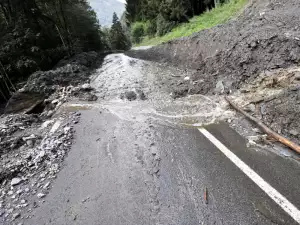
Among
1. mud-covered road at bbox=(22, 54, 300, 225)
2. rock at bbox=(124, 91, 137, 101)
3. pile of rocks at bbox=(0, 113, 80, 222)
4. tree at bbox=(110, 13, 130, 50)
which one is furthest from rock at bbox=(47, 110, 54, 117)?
tree at bbox=(110, 13, 130, 50)

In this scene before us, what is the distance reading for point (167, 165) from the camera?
11.3 feet

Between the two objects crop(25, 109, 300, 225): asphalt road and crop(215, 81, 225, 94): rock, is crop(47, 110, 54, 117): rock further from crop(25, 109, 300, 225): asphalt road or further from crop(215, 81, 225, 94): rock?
crop(215, 81, 225, 94): rock

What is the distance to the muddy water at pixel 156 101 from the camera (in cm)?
507

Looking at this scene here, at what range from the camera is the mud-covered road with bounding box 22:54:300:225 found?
2.55m

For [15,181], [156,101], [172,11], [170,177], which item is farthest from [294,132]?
[172,11]

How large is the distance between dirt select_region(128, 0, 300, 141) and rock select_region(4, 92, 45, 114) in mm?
5205

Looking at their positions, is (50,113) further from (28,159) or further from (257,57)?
(257,57)

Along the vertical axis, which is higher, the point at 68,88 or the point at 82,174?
the point at 68,88

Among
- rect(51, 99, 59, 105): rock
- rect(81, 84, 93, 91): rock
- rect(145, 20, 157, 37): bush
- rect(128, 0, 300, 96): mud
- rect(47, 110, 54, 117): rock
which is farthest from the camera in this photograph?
rect(145, 20, 157, 37): bush

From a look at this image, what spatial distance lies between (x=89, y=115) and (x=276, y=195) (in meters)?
4.98

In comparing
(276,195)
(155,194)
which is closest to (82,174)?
(155,194)

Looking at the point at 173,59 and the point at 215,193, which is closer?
the point at 215,193

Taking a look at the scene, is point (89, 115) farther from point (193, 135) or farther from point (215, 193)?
point (215, 193)

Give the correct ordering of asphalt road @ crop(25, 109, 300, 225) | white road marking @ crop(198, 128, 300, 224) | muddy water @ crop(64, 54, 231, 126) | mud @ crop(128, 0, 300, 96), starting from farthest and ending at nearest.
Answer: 1. mud @ crop(128, 0, 300, 96)
2. muddy water @ crop(64, 54, 231, 126)
3. asphalt road @ crop(25, 109, 300, 225)
4. white road marking @ crop(198, 128, 300, 224)
